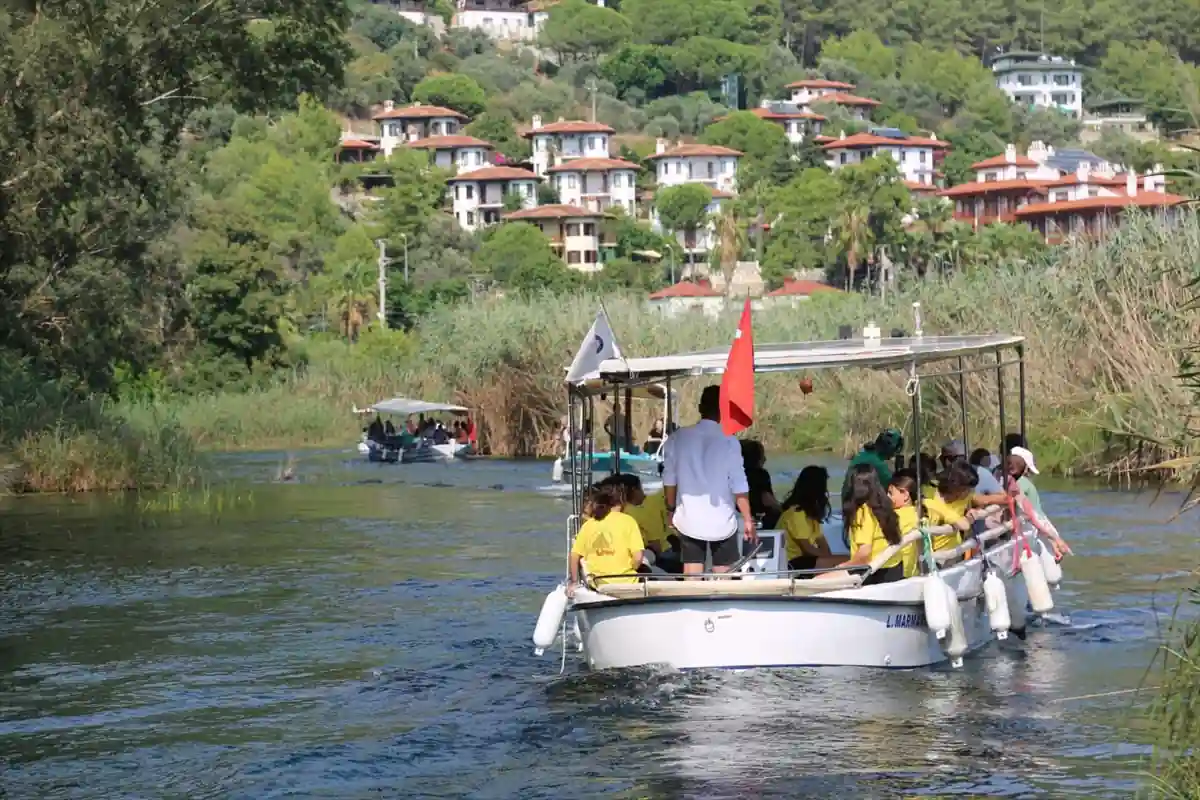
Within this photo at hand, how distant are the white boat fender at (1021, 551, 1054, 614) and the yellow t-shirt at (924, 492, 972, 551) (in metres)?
1.25

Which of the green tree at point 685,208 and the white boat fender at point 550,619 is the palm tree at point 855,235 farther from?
the white boat fender at point 550,619

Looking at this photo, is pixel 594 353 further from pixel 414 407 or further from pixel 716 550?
pixel 414 407

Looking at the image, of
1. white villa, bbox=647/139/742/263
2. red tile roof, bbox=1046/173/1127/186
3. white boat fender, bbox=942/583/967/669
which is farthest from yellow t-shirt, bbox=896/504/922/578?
white villa, bbox=647/139/742/263

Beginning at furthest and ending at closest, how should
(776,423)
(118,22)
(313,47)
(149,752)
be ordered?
(776,423)
(313,47)
(118,22)
(149,752)

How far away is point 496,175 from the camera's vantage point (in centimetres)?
18600

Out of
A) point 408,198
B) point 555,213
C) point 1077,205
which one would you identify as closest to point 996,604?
point 1077,205

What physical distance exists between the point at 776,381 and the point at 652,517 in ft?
120

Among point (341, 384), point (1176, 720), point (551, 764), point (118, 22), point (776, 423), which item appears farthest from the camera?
point (341, 384)

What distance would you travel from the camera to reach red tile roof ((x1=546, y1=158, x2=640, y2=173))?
190375mm

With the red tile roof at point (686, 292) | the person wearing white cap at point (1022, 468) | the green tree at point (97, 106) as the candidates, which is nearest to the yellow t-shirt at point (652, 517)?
the person wearing white cap at point (1022, 468)

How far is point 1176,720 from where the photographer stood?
11727 millimetres

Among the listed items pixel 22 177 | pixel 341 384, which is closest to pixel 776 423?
pixel 341 384

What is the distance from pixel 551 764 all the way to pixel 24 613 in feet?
38.4

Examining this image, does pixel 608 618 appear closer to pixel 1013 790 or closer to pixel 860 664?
pixel 860 664
